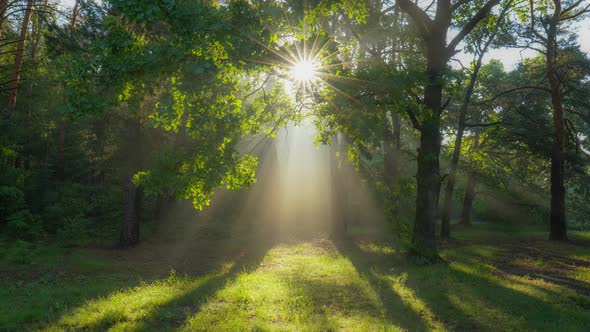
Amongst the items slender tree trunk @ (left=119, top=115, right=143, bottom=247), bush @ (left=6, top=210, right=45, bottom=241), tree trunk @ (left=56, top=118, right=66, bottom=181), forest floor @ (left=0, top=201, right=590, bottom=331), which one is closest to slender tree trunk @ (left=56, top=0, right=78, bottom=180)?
tree trunk @ (left=56, top=118, right=66, bottom=181)

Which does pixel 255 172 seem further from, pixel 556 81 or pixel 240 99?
pixel 556 81

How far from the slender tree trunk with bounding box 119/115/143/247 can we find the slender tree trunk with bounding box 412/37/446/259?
1247cm

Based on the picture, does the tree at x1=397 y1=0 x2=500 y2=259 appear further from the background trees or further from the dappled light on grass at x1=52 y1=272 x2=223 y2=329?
the dappled light on grass at x1=52 y1=272 x2=223 y2=329

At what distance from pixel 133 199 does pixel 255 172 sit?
6544 mm

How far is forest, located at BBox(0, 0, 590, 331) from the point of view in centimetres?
765

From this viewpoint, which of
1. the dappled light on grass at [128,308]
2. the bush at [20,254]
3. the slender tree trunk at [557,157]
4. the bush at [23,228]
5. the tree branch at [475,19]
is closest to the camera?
the dappled light on grass at [128,308]

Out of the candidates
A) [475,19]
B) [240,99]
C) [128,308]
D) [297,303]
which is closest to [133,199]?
[240,99]

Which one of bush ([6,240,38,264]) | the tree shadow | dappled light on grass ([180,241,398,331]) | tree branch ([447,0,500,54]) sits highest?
tree branch ([447,0,500,54])

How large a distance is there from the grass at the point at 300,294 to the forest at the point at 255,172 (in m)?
0.06

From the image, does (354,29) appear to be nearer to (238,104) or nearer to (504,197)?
(238,104)

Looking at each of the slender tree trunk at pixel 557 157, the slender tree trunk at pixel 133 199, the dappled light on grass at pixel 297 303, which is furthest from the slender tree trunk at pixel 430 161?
the slender tree trunk at pixel 133 199

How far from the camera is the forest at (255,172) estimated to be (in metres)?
7.65

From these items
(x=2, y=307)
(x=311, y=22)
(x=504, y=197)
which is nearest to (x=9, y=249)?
(x=2, y=307)

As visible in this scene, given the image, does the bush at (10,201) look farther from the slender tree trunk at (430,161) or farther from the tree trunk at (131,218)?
the slender tree trunk at (430,161)
